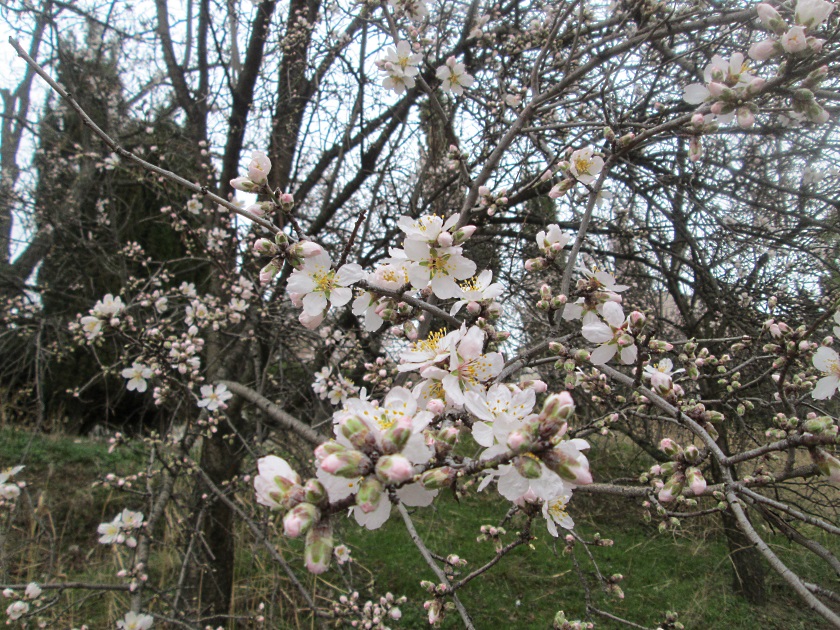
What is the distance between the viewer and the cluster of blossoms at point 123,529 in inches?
99.7

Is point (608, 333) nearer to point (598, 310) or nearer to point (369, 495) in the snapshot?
point (598, 310)

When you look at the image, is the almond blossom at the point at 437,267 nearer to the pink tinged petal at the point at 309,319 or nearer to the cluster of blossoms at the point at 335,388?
the pink tinged petal at the point at 309,319

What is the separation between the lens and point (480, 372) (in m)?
1.08

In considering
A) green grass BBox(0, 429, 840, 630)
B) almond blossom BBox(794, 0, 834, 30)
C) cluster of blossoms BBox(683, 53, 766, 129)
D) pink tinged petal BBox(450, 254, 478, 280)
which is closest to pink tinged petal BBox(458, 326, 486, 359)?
pink tinged petal BBox(450, 254, 478, 280)

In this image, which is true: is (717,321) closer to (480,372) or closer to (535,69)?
(535,69)

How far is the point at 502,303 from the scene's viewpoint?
3.28 m

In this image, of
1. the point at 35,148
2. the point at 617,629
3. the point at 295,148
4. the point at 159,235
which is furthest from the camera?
the point at 159,235

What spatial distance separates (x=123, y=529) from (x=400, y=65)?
8.80ft

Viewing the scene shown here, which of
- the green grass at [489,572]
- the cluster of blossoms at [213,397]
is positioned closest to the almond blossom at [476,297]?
the cluster of blossoms at [213,397]

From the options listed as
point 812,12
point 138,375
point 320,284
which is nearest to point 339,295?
point 320,284

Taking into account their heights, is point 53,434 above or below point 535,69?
below

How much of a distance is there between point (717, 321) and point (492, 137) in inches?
84.6

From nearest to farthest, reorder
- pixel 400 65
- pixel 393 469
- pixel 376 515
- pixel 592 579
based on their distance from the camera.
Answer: pixel 393 469 → pixel 376 515 → pixel 400 65 → pixel 592 579

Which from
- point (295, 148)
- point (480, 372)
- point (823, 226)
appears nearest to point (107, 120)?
point (295, 148)
